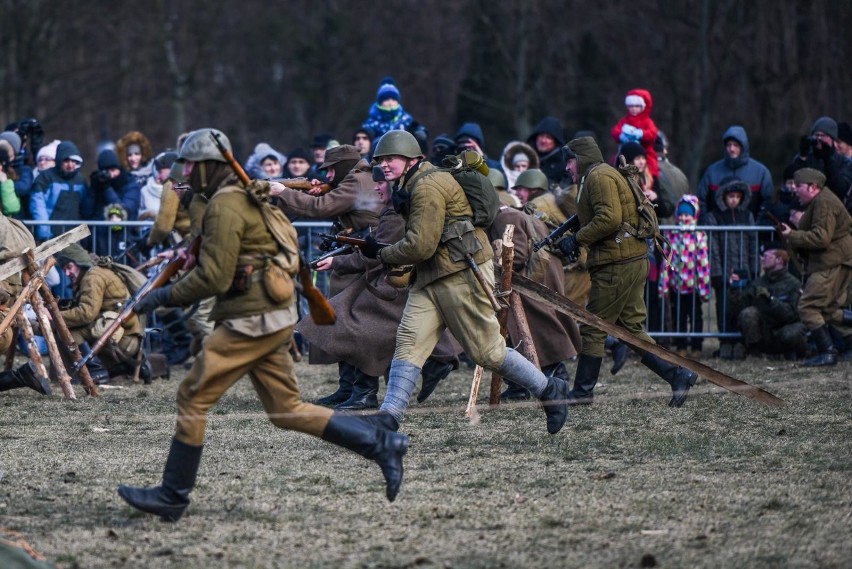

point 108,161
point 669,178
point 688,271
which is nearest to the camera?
point 688,271

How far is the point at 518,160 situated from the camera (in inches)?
588

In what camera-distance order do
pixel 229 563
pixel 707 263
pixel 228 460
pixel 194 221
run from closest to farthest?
pixel 229 563, pixel 228 460, pixel 194 221, pixel 707 263

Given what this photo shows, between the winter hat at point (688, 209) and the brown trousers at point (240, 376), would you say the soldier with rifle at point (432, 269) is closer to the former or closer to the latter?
the brown trousers at point (240, 376)

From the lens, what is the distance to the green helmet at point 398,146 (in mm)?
9219

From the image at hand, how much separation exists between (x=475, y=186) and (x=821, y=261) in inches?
210

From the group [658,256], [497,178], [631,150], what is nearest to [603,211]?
[497,178]

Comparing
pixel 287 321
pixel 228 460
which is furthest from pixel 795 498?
pixel 228 460

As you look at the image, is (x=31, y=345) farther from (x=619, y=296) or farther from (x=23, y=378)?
(x=619, y=296)

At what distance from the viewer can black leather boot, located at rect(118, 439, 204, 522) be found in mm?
7160

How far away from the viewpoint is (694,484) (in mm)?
8078

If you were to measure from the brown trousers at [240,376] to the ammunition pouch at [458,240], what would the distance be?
1.89 metres

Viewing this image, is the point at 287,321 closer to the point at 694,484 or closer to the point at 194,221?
the point at 694,484

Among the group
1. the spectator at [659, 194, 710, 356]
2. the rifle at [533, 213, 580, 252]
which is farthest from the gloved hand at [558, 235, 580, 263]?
the spectator at [659, 194, 710, 356]

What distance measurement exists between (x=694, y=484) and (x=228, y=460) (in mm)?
2671
